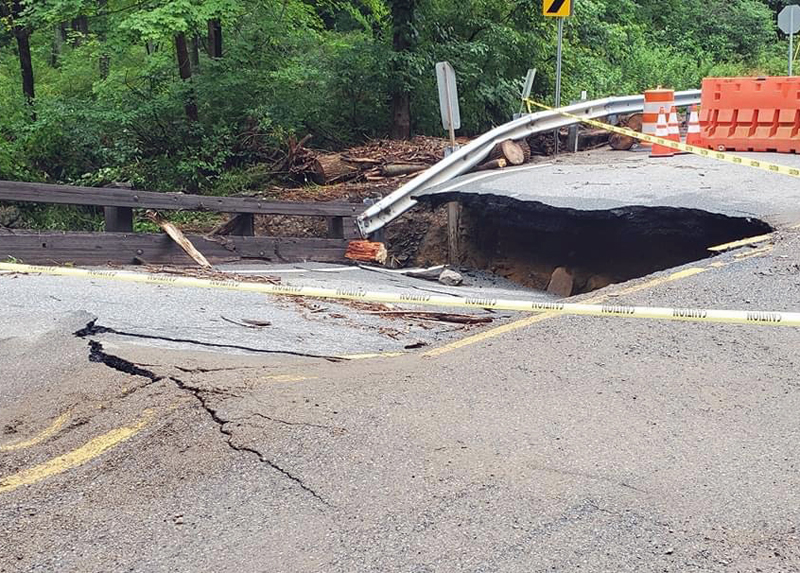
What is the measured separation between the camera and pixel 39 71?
2180 centimetres

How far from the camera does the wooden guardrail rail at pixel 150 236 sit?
905 centimetres

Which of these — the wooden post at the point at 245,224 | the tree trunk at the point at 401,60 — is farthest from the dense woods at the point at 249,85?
the wooden post at the point at 245,224

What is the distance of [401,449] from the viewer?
4.00 meters

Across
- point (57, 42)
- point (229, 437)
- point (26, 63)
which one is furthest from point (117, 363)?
point (57, 42)

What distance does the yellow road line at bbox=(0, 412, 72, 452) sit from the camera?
4227 millimetres

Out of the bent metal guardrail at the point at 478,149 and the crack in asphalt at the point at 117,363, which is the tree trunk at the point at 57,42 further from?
the crack in asphalt at the point at 117,363

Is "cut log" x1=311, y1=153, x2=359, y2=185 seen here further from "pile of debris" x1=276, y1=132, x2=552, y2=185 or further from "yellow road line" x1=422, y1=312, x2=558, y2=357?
"yellow road line" x1=422, y1=312, x2=558, y2=357

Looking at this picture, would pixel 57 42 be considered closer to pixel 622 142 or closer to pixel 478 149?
pixel 478 149

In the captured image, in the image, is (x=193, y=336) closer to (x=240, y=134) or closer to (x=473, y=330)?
(x=473, y=330)

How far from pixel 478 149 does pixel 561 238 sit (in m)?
2.53

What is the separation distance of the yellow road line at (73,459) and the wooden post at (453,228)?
26.4 feet

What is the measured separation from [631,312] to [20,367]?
3885mm

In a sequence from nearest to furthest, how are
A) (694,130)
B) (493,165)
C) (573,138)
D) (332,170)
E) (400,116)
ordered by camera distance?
(493,165), (694,130), (332,170), (573,138), (400,116)

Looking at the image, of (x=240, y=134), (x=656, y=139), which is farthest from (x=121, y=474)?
(x=240, y=134)
